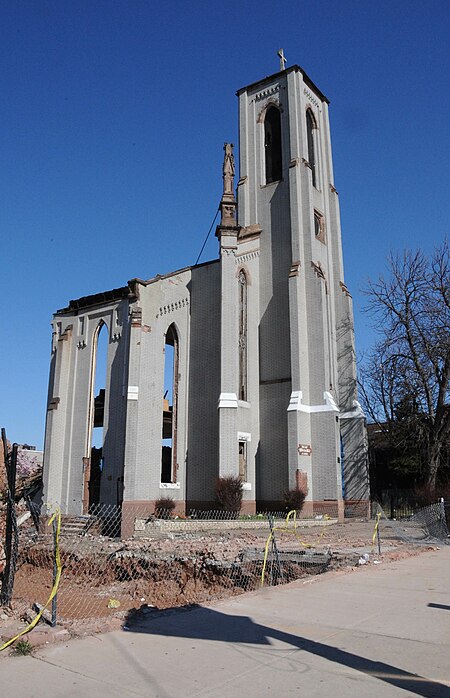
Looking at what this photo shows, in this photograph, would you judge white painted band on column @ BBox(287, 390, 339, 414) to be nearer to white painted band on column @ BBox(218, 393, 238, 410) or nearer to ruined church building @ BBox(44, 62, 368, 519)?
ruined church building @ BBox(44, 62, 368, 519)

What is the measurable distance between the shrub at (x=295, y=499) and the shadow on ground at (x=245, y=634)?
743 inches

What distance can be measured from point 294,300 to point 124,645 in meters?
24.0

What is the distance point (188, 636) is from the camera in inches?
247

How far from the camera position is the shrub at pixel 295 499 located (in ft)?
85.6

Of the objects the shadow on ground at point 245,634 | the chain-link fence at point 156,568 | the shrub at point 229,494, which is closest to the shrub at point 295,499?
the shrub at point 229,494

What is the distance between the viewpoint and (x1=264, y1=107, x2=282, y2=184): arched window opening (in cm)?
3388

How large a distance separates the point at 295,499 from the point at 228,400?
5279 millimetres

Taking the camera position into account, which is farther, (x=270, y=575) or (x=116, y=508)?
(x=116, y=508)

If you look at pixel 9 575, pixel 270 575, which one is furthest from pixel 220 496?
pixel 9 575

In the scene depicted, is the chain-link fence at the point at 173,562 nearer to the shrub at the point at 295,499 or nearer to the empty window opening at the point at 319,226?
the shrub at the point at 295,499

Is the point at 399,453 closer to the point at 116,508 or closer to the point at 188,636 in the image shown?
the point at 116,508

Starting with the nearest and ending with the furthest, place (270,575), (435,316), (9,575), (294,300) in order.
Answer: (9,575) < (270,575) < (294,300) < (435,316)

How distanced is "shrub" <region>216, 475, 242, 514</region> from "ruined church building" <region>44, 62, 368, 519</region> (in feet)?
1.55

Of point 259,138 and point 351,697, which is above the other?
point 259,138
